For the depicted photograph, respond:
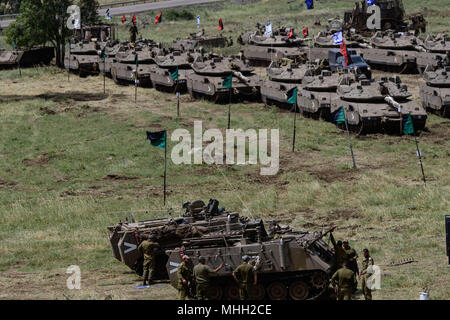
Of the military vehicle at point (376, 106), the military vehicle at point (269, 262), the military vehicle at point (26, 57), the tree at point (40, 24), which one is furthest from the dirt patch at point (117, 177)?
the military vehicle at point (26, 57)

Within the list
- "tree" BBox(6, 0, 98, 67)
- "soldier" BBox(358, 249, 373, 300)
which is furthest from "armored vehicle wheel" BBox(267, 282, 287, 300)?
"tree" BBox(6, 0, 98, 67)

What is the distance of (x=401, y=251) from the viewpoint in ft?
Answer: 65.5

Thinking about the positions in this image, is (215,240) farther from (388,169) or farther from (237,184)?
(388,169)

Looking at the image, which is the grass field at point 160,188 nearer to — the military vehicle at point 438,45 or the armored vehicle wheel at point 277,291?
the armored vehicle wheel at point 277,291

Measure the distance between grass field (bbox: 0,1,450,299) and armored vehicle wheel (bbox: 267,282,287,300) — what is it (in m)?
1.93

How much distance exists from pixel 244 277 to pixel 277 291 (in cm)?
116

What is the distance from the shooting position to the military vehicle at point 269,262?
16.7 m

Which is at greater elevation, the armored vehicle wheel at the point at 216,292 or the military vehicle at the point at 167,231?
the military vehicle at the point at 167,231

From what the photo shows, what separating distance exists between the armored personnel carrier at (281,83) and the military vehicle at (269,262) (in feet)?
70.2

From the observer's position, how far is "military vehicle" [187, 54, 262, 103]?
132 ft

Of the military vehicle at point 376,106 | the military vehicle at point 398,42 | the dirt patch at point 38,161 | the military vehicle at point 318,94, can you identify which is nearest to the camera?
the dirt patch at point 38,161

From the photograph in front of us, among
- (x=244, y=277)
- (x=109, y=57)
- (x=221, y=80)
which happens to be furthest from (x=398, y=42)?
(x=244, y=277)

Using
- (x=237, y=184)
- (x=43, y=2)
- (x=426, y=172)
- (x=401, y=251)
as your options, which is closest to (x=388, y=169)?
(x=426, y=172)

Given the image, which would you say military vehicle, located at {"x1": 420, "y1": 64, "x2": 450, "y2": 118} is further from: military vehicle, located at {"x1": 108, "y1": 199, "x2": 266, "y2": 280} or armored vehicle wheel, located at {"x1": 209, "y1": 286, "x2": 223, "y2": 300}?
armored vehicle wheel, located at {"x1": 209, "y1": 286, "x2": 223, "y2": 300}
